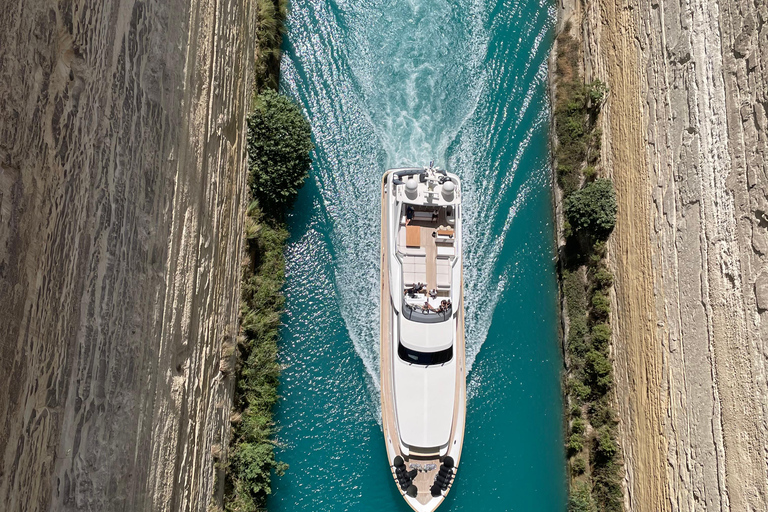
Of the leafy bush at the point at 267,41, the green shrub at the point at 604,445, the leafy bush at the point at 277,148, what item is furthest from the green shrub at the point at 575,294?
the leafy bush at the point at 267,41

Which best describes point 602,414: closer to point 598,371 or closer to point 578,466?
point 598,371

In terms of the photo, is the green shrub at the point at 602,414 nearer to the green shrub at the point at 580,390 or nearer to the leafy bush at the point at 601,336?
the green shrub at the point at 580,390

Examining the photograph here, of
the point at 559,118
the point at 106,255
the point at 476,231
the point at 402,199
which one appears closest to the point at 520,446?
the point at 476,231

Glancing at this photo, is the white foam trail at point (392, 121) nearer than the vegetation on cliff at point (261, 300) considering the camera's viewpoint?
No

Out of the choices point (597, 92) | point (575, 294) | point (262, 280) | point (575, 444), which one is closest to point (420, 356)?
point (262, 280)

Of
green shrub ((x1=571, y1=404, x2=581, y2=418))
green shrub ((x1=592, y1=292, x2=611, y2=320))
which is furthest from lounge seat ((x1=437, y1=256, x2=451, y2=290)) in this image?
green shrub ((x1=571, y1=404, x2=581, y2=418))
